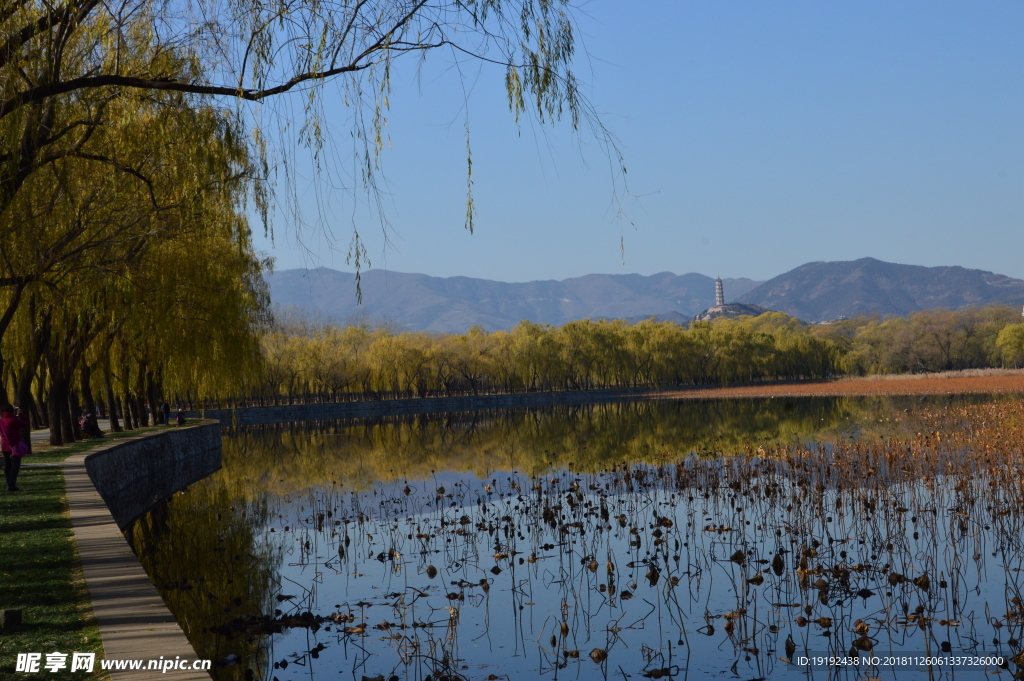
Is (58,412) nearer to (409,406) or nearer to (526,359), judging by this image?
(409,406)

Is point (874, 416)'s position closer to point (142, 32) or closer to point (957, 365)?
point (142, 32)

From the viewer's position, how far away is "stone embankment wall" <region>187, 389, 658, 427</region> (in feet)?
172

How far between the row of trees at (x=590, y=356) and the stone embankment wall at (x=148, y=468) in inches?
995

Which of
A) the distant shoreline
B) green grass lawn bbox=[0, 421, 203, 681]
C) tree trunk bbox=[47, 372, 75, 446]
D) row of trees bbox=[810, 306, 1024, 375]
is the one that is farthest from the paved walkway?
row of trees bbox=[810, 306, 1024, 375]

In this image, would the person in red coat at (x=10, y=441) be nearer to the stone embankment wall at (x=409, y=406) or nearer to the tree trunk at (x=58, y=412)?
the tree trunk at (x=58, y=412)

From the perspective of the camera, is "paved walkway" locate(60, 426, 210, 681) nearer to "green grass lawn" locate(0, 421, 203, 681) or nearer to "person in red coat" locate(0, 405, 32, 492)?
"green grass lawn" locate(0, 421, 203, 681)

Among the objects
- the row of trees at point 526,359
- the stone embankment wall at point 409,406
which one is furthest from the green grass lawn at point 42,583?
the row of trees at point 526,359

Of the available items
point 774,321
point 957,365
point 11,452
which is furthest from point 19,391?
point 774,321

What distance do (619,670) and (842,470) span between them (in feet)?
27.0

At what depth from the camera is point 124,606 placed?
20.2 feet

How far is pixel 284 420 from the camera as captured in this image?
5359 cm

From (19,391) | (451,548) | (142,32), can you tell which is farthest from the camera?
(19,391)

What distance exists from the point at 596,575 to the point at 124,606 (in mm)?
4838

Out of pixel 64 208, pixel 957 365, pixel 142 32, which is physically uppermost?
pixel 142 32
